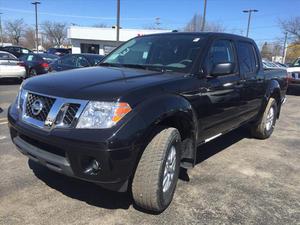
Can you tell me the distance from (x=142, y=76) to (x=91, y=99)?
86 centimetres

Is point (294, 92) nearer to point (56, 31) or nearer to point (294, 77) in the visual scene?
point (294, 77)

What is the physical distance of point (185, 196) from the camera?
12.4ft

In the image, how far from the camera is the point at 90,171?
285 cm

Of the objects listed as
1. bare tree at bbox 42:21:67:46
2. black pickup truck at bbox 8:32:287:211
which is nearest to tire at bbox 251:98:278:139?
black pickup truck at bbox 8:32:287:211

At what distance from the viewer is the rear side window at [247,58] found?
200 inches

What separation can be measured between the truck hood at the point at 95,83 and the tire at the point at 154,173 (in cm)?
54

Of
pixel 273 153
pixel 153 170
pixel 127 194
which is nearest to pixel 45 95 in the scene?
pixel 153 170

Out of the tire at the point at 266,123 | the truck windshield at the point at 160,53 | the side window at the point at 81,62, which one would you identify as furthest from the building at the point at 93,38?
the truck windshield at the point at 160,53

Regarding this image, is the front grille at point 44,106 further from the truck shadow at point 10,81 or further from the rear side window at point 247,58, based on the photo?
the truck shadow at point 10,81

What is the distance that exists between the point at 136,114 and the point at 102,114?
11.3 inches

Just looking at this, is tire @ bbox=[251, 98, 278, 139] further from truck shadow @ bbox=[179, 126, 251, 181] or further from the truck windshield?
the truck windshield

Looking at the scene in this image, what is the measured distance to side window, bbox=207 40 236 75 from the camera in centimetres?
418

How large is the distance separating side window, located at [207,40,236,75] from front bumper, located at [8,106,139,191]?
1.77 metres

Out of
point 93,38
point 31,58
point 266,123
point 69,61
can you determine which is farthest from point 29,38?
point 266,123
